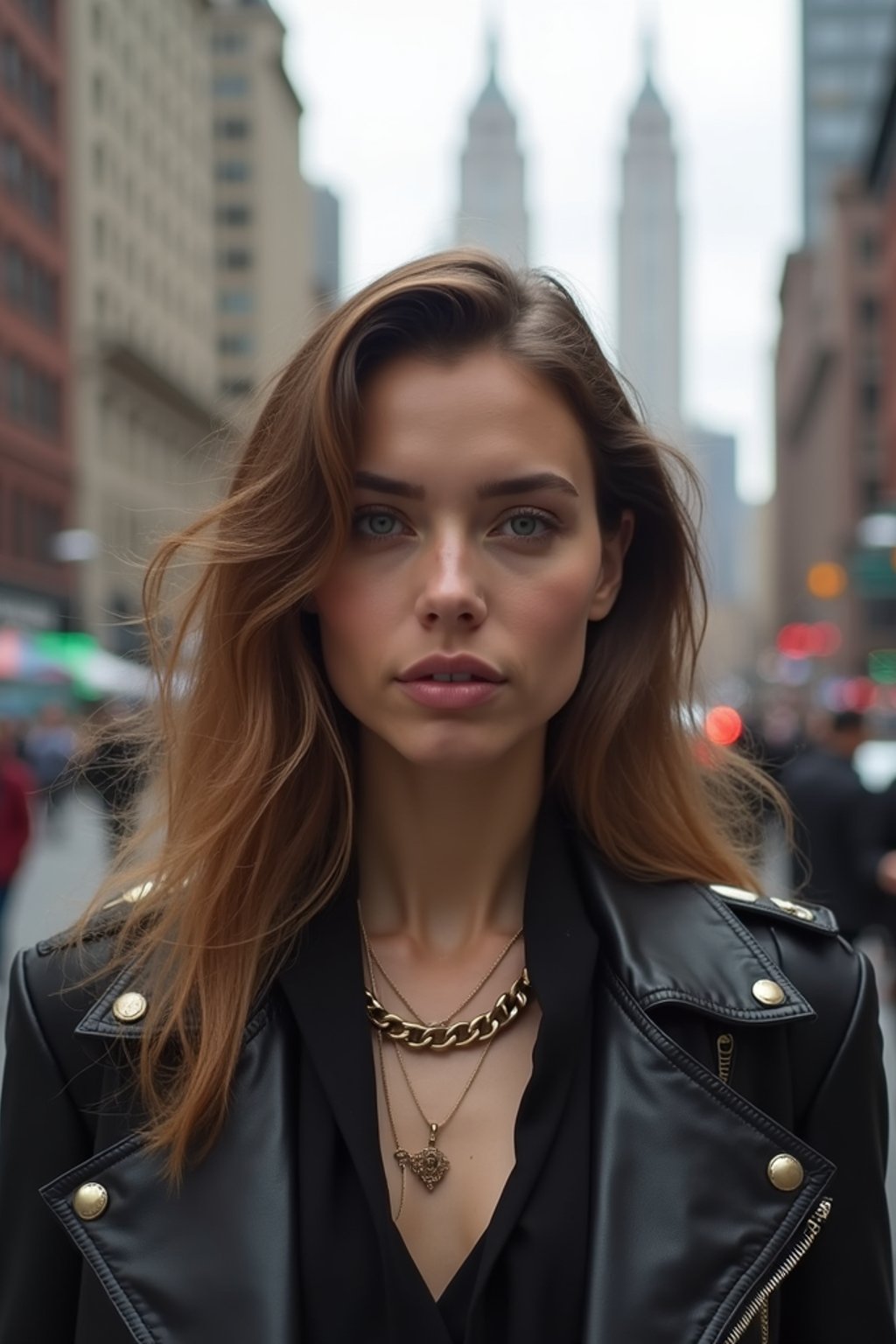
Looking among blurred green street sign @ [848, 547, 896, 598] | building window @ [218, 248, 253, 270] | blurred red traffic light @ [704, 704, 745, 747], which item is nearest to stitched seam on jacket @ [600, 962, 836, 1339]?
blurred red traffic light @ [704, 704, 745, 747]

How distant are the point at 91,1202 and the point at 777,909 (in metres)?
0.98

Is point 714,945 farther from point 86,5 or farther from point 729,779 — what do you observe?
point 86,5

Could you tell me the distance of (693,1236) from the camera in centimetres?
201

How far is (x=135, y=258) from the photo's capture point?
216 feet

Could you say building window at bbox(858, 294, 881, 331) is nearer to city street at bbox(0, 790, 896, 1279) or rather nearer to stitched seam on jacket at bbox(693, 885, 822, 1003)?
city street at bbox(0, 790, 896, 1279)

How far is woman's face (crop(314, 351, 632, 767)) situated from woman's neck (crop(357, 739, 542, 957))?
0.64 ft

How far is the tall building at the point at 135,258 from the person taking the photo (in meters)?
58.6

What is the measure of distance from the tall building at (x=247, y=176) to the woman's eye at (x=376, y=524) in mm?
90627

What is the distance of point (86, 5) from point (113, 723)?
61.9 metres

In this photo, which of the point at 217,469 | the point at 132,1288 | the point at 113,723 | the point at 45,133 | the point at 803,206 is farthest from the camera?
the point at 803,206

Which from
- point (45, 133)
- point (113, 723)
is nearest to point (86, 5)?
point (45, 133)

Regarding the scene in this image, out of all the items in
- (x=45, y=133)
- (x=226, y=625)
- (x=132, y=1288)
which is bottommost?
(x=132, y=1288)

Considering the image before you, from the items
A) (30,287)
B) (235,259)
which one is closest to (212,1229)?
(30,287)

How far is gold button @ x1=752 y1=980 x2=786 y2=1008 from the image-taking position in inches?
83.2
